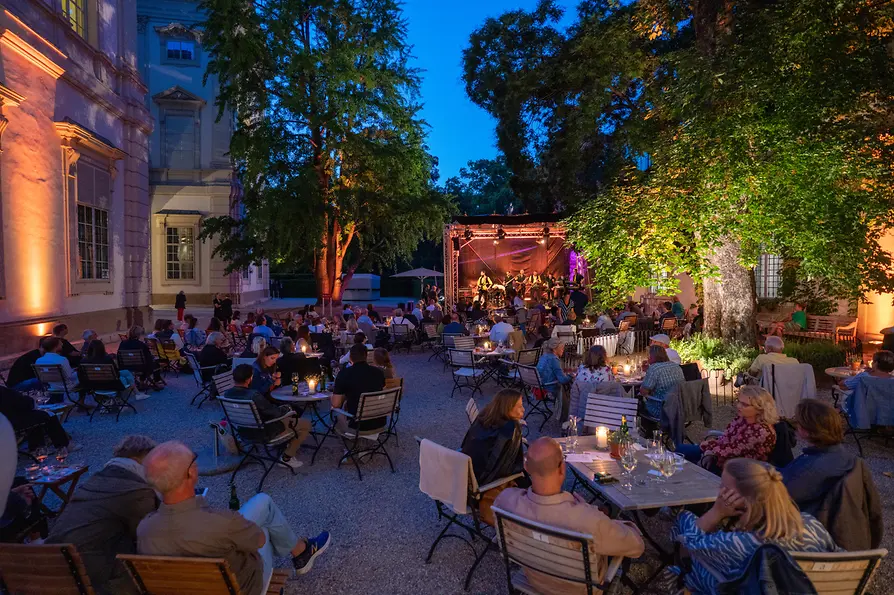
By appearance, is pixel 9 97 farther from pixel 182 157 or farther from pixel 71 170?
pixel 182 157

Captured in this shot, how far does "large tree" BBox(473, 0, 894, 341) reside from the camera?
7.81 metres

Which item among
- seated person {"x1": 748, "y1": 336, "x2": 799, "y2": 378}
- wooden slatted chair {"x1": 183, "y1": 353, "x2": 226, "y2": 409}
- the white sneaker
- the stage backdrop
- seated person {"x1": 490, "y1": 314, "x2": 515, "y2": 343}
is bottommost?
the white sneaker

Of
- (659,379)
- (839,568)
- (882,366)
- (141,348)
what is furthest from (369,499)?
(141,348)

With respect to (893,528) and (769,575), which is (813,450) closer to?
(769,575)

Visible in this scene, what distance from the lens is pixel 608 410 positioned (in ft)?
18.1

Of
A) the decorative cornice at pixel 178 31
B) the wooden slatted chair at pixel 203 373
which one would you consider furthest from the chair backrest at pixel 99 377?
the decorative cornice at pixel 178 31

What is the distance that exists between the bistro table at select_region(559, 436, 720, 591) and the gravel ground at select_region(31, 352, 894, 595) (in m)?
0.71

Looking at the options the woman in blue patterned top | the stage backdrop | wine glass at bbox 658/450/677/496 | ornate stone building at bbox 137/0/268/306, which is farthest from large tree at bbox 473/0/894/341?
ornate stone building at bbox 137/0/268/306

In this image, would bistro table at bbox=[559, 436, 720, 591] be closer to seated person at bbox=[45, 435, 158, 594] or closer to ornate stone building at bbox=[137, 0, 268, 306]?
seated person at bbox=[45, 435, 158, 594]

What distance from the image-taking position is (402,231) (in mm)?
20094

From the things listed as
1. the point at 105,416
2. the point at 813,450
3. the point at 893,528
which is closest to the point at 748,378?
the point at 893,528

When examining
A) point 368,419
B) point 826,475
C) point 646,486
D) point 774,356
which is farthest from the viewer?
point 774,356

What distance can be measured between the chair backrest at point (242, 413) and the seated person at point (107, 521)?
2.30 m

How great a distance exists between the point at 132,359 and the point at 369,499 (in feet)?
20.4
